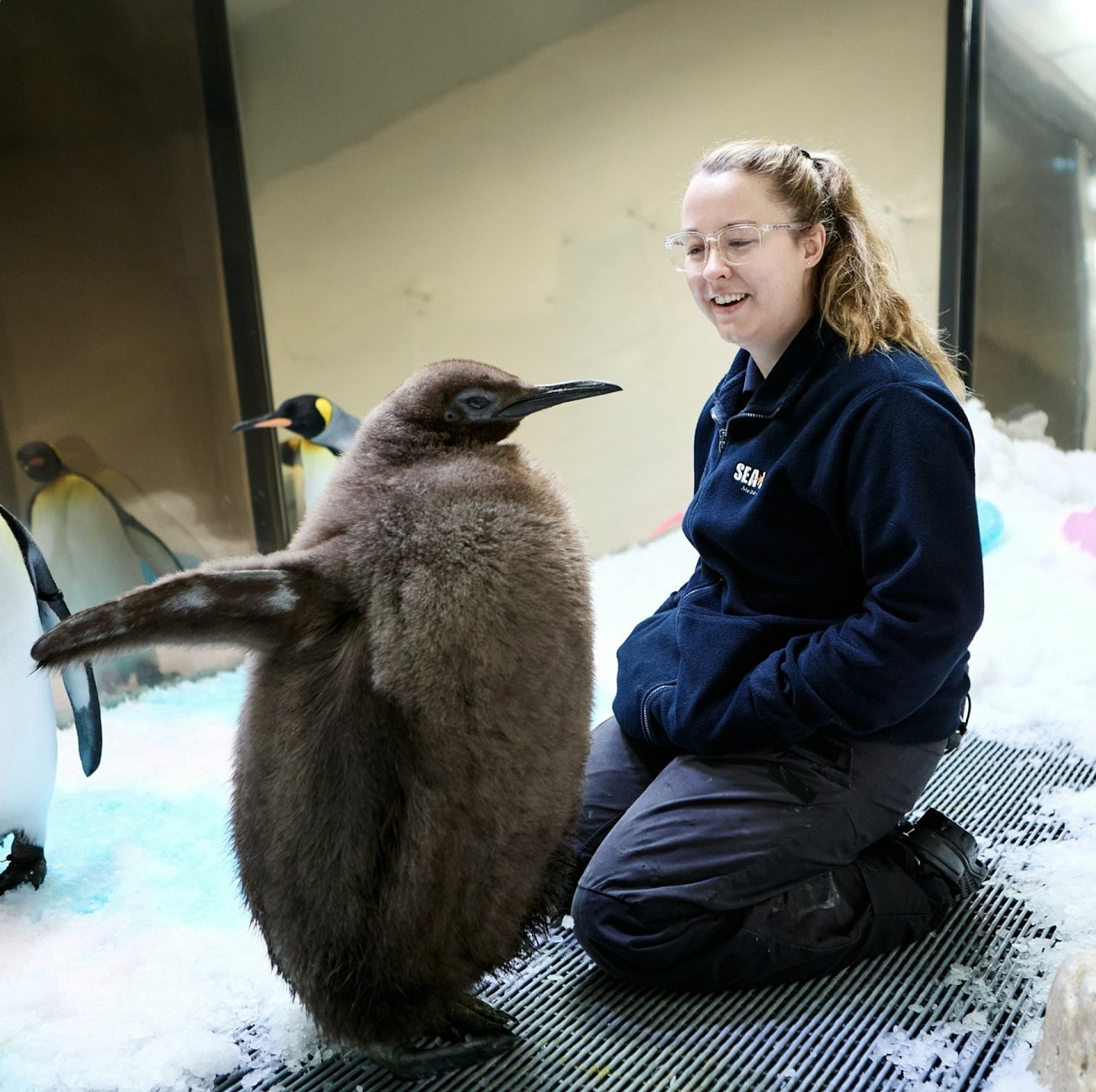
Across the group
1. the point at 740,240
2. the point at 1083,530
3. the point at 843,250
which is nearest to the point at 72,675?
the point at 740,240

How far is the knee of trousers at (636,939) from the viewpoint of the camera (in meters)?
1.29

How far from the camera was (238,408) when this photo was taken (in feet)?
9.30

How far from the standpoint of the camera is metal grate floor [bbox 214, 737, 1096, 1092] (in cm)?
115

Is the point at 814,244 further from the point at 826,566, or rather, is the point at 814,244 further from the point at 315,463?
the point at 315,463

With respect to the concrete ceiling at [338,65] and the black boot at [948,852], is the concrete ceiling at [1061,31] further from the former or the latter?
the black boot at [948,852]

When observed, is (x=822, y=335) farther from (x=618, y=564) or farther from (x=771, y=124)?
(x=771, y=124)

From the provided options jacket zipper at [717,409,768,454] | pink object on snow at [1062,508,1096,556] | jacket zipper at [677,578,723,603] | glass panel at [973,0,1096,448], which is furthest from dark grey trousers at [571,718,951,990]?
glass panel at [973,0,1096,448]

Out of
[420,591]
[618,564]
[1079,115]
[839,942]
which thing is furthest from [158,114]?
[1079,115]

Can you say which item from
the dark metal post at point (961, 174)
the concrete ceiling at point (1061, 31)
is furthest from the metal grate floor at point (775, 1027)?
the concrete ceiling at point (1061, 31)

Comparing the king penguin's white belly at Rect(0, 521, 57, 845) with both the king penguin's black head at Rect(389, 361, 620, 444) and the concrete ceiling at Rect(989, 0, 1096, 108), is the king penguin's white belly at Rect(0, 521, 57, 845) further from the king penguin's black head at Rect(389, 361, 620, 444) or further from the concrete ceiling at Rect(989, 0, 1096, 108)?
the concrete ceiling at Rect(989, 0, 1096, 108)

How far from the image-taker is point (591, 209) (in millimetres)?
3092

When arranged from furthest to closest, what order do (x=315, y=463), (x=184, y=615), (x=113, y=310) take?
(x=315, y=463) < (x=113, y=310) < (x=184, y=615)

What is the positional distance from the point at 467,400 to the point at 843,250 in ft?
1.83

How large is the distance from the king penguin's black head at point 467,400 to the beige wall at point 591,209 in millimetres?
1578
